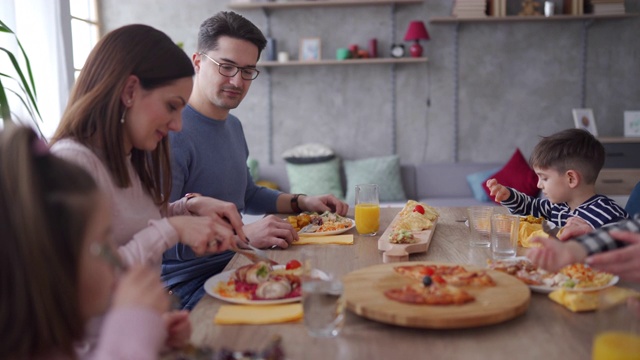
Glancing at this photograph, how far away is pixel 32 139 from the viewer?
2.80ft

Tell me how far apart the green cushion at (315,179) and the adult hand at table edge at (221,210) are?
3.35 meters

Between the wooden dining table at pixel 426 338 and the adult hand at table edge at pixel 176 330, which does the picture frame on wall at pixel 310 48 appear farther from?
the adult hand at table edge at pixel 176 330

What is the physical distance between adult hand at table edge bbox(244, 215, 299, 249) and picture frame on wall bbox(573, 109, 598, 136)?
161 inches

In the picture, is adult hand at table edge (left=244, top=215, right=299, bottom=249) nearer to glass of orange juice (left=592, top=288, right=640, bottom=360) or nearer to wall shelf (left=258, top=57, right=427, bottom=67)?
glass of orange juice (left=592, top=288, right=640, bottom=360)

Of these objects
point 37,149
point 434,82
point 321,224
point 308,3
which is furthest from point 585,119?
point 37,149

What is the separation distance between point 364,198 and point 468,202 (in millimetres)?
3021

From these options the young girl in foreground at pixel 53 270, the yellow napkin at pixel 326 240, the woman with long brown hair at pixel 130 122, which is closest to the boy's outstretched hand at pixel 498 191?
the yellow napkin at pixel 326 240

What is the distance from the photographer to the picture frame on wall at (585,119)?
512 cm

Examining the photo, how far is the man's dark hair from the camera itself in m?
2.27

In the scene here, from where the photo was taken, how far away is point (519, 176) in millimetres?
4719

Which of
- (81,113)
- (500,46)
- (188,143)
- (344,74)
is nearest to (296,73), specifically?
(344,74)

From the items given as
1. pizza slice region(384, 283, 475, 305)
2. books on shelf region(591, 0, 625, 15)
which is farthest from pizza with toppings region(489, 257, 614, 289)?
books on shelf region(591, 0, 625, 15)

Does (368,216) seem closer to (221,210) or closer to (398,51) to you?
(221,210)

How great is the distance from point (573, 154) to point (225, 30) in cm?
141
